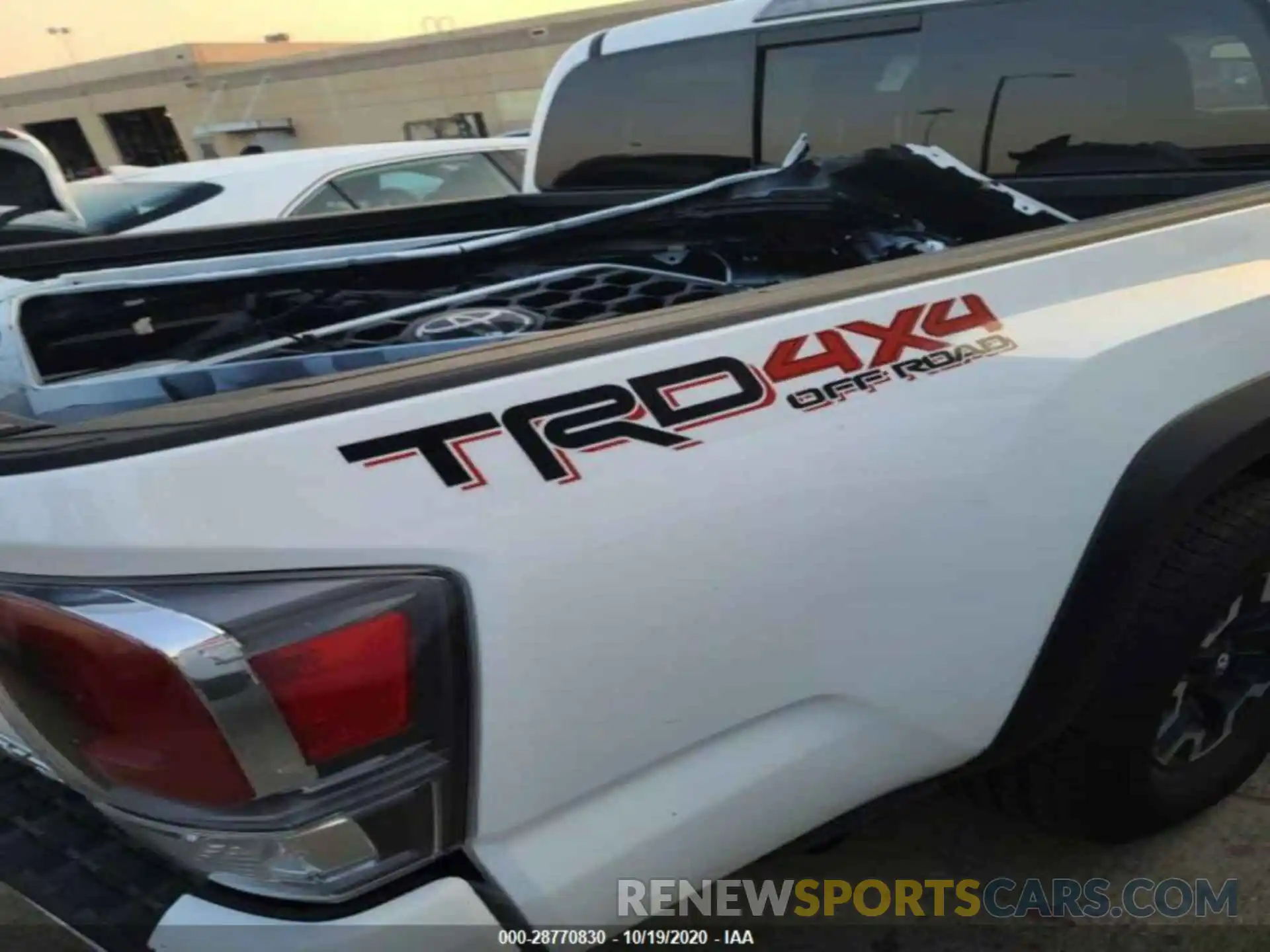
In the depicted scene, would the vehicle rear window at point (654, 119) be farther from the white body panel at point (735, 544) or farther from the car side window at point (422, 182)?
the car side window at point (422, 182)

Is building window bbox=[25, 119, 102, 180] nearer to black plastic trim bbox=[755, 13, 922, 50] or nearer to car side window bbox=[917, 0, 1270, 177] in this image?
black plastic trim bbox=[755, 13, 922, 50]

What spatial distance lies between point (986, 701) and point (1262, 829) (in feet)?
3.62

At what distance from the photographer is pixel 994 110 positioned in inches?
105

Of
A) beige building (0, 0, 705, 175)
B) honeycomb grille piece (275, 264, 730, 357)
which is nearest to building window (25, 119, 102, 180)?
beige building (0, 0, 705, 175)

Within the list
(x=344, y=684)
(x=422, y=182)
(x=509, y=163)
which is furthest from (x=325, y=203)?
(x=344, y=684)

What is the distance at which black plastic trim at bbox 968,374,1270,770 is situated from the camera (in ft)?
5.46

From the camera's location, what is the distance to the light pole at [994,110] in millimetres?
2561

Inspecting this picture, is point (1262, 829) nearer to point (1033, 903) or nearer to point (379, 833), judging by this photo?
point (1033, 903)

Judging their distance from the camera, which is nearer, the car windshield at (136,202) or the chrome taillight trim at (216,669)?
the chrome taillight trim at (216,669)

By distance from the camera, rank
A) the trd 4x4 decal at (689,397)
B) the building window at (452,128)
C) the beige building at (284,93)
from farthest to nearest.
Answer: the beige building at (284,93)
the building window at (452,128)
the trd 4x4 decal at (689,397)

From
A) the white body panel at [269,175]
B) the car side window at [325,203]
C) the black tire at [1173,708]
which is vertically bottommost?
the black tire at [1173,708]

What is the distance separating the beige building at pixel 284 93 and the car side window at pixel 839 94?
20.7 metres

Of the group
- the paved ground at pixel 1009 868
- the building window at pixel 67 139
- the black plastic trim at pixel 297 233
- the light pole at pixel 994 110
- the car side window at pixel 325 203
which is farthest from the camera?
the building window at pixel 67 139

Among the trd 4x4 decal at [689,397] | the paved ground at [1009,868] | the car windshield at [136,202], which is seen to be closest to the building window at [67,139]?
the car windshield at [136,202]
